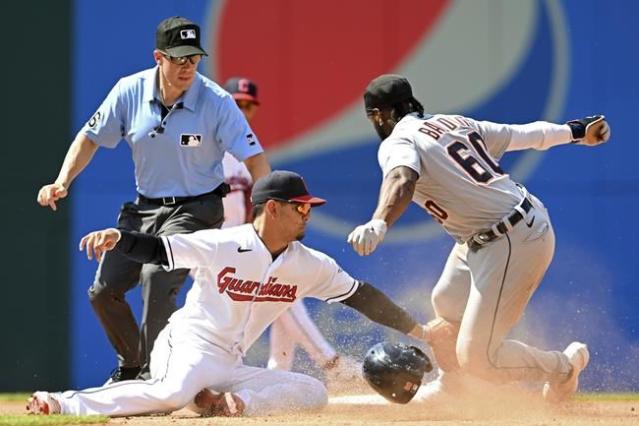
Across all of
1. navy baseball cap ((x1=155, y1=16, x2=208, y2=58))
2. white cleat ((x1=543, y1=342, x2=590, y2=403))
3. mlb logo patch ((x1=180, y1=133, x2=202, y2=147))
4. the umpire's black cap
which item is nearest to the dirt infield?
white cleat ((x1=543, y1=342, x2=590, y2=403))

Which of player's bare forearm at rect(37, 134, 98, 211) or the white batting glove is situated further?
player's bare forearm at rect(37, 134, 98, 211)

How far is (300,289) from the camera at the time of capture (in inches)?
236

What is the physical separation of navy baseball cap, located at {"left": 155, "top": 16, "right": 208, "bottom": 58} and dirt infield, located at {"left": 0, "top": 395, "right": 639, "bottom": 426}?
5.59 ft

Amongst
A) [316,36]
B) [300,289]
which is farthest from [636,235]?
[300,289]

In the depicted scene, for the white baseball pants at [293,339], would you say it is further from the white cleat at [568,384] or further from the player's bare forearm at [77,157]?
the player's bare forearm at [77,157]

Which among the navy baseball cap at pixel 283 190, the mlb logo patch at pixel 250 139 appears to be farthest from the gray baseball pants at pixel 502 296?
the mlb logo patch at pixel 250 139

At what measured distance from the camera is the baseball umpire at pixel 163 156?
6.43 metres

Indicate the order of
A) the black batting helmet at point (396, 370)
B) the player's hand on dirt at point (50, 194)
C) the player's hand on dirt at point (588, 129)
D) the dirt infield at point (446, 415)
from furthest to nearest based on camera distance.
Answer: the player's hand on dirt at point (588, 129) < the player's hand on dirt at point (50, 194) < the black batting helmet at point (396, 370) < the dirt infield at point (446, 415)

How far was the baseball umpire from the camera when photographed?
21.1 feet

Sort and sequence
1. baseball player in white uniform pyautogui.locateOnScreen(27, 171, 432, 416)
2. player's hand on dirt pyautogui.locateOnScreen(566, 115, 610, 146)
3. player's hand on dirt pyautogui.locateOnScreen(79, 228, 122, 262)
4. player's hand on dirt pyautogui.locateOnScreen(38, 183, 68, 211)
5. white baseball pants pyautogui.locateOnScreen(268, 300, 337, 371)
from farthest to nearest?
white baseball pants pyautogui.locateOnScreen(268, 300, 337, 371) → player's hand on dirt pyautogui.locateOnScreen(566, 115, 610, 146) → player's hand on dirt pyautogui.locateOnScreen(38, 183, 68, 211) → baseball player in white uniform pyautogui.locateOnScreen(27, 171, 432, 416) → player's hand on dirt pyautogui.locateOnScreen(79, 228, 122, 262)

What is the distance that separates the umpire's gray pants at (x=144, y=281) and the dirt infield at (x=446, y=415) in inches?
17.5

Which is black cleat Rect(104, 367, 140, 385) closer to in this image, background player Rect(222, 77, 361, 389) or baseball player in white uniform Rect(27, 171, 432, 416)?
baseball player in white uniform Rect(27, 171, 432, 416)

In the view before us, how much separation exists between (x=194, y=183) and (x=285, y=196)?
95cm

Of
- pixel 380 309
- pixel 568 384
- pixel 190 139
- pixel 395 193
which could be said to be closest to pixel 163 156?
pixel 190 139
